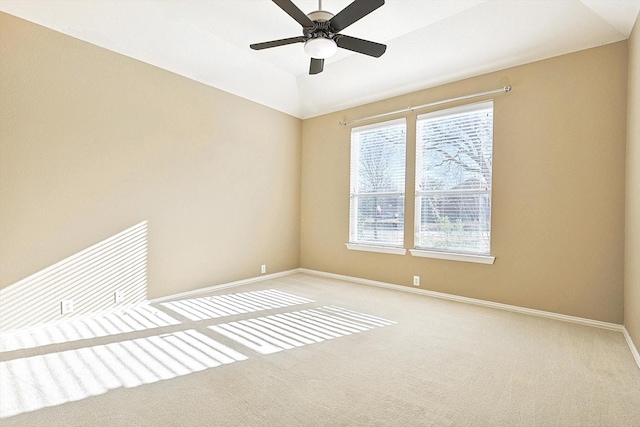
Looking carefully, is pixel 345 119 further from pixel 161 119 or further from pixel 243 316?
pixel 243 316

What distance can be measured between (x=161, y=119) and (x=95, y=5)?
1185 millimetres

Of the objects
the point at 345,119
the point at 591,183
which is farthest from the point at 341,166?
the point at 591,183

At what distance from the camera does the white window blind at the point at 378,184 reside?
4582 mm

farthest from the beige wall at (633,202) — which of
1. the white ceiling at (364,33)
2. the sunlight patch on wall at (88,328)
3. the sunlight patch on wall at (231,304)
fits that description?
the sunlight patch on wall at (88,328)

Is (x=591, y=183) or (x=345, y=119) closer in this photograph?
(x=591, y=183)

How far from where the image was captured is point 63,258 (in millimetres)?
3023

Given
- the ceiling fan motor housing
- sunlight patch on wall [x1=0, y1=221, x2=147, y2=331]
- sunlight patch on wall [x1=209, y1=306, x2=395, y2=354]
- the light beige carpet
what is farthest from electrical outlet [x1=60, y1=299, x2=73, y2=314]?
the ceiling fan motor housing

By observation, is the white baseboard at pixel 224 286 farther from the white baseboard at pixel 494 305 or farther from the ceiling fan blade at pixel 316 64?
the ceiling fan blade at pixel 316 64

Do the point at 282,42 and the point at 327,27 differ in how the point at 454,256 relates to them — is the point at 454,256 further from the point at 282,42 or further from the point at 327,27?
the point at 282,42

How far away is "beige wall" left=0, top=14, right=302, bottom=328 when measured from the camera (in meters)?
2.79

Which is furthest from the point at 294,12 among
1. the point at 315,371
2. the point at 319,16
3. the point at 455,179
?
the point at 455,179

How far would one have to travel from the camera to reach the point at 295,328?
3021 mm

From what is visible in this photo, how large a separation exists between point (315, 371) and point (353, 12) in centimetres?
263

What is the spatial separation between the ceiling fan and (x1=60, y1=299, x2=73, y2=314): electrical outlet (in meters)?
3.05
